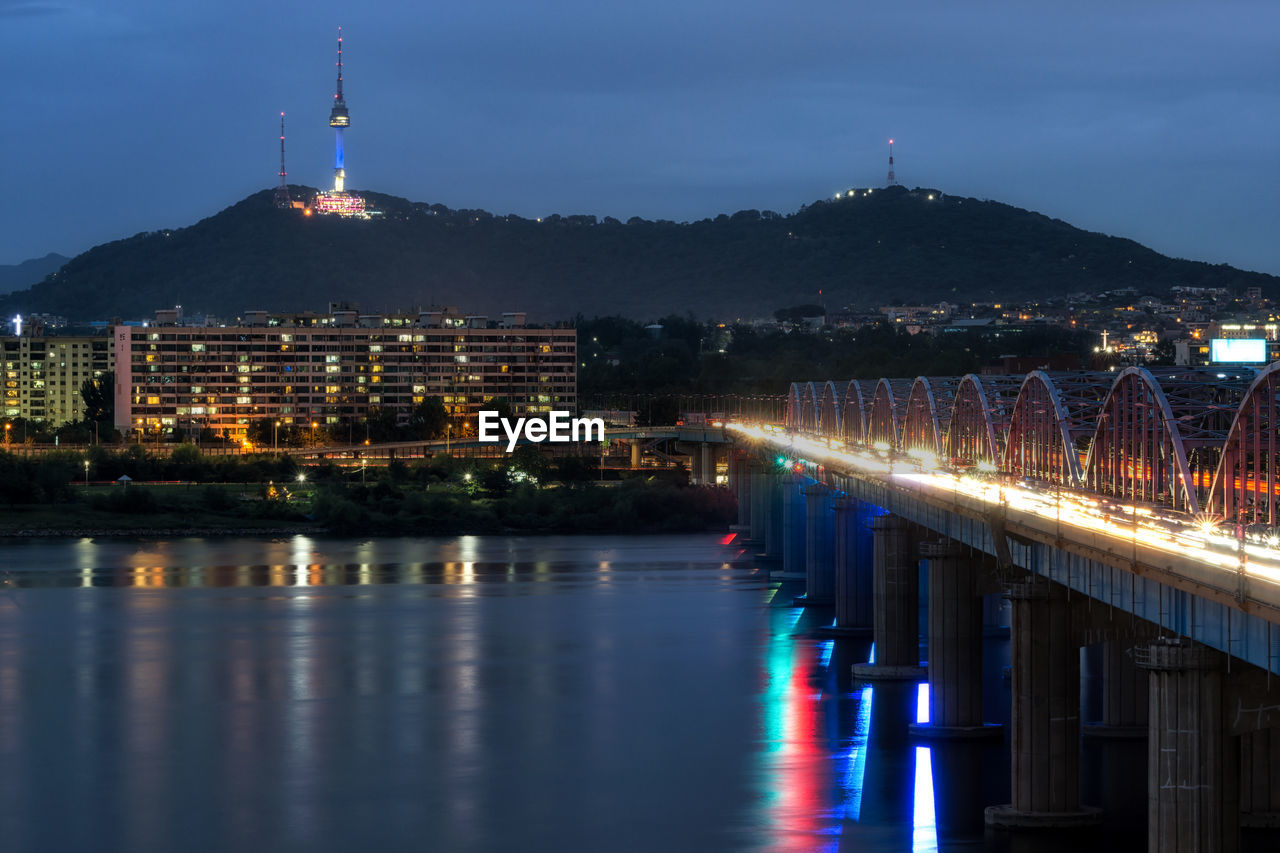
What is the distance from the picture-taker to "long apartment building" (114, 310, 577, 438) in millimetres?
176875

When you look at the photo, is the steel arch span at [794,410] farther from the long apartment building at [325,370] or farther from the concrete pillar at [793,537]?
the long apartment building at [325,370]

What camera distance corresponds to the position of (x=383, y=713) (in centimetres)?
4684

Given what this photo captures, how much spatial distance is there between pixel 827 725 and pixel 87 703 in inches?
813

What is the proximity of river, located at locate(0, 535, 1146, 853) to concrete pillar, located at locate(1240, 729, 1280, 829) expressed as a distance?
205 cm

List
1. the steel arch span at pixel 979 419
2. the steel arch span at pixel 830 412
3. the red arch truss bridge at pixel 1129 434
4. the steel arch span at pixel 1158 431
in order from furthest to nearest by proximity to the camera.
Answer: the steel arch span at pixel 830 412
the steel arch span at pixel 979 419
the steel arch span at pixel 1158 431
the red arch truss bridge at pixel 1129 434

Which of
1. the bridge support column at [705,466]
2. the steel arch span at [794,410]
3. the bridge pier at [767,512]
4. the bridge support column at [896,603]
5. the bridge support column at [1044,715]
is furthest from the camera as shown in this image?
the bridge support column at [705,466]

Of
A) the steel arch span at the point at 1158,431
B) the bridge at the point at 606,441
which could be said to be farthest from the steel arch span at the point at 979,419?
the bridge at the point at 606,441

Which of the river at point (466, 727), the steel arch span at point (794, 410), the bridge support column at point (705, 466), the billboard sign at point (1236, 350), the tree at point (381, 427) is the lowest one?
the river at point (466, 727)

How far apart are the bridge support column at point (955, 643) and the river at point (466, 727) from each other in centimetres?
78

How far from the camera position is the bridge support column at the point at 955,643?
126 feet

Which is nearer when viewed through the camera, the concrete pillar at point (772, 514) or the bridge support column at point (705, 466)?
the concrete pillar at point (772, 514)

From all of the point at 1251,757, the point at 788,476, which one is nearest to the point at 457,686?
the point at 1251,757

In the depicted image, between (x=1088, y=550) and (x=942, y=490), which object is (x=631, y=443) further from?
(x=1088, y=550)

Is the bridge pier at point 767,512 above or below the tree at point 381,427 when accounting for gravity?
below
